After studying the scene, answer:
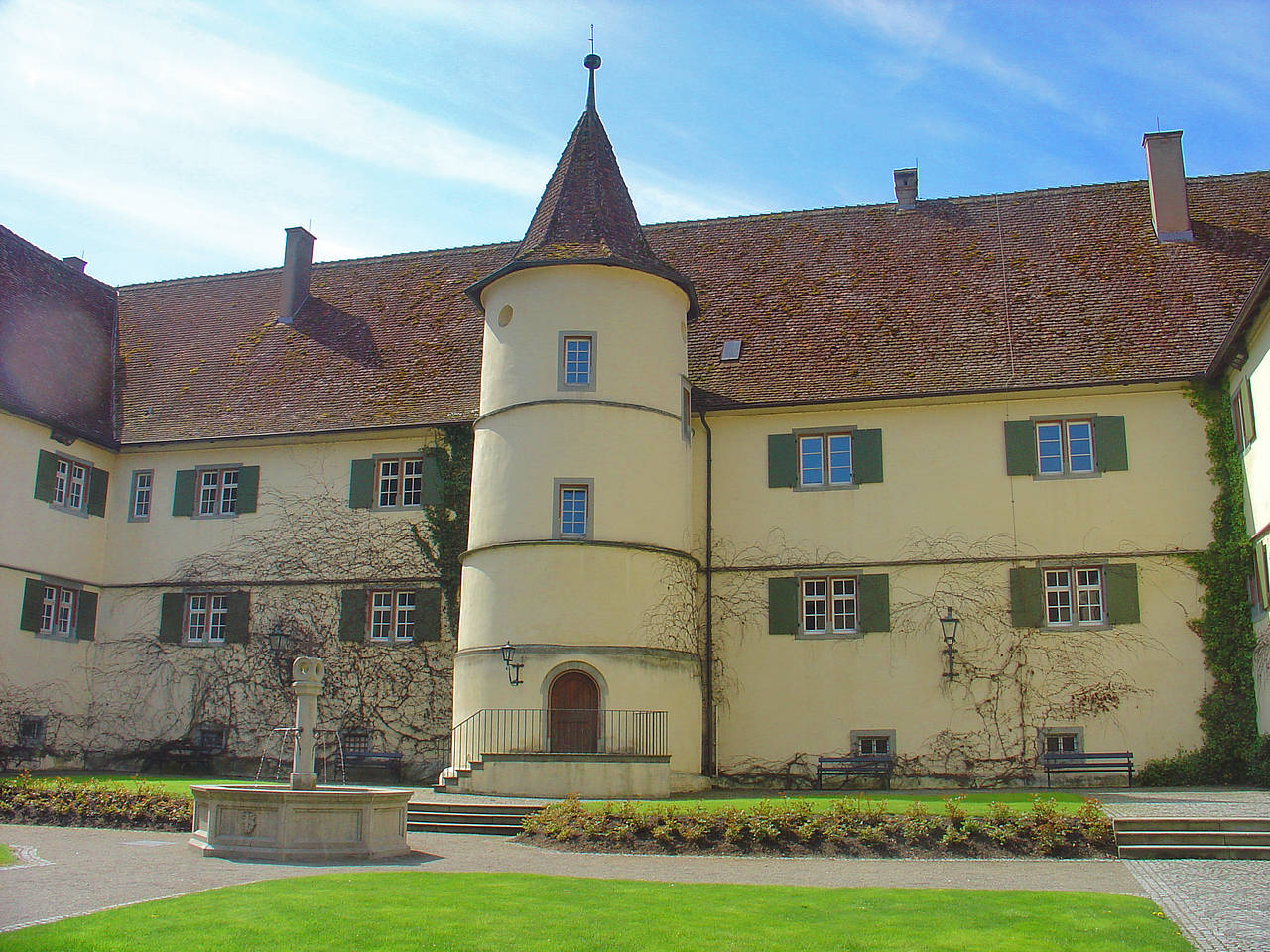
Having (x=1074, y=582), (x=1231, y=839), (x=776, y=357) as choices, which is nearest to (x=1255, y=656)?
(x=1074, y=582)

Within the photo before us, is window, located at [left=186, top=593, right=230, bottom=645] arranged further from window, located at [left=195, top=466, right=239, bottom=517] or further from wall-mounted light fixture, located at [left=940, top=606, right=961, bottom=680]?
wall-mounted light fixture, located at [left=940, top=606, right=961, bottom=680]

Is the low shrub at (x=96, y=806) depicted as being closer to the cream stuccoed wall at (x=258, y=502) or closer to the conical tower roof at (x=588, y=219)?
the cream stuccoed wall at (x=258, y=502)

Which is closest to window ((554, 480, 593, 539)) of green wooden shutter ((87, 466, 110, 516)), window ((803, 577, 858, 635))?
window ((803, 577, 858, 635))

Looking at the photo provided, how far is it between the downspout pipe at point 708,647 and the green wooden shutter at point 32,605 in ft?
41.8

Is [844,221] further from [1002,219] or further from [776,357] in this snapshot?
[776,357]

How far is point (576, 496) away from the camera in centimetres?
2142

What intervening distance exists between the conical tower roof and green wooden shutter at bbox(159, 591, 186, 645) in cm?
858

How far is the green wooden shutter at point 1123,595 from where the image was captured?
69.3ft

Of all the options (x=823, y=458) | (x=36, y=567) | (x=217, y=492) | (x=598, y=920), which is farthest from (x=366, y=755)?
(x=598, y=920)

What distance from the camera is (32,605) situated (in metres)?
24.5

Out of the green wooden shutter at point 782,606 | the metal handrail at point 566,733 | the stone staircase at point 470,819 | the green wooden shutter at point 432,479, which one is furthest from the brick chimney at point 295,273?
the stone staircase at point 470,819

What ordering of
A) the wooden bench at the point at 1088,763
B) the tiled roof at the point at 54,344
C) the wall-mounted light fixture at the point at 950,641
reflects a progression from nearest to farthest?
the wooden bench at the point at 1088,763 → the wall-mounted light fixture at the point at 950,641 → the tiled roof at the point at 54,344

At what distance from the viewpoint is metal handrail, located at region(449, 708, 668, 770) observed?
20266 mm

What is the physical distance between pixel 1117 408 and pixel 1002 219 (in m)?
6.03
